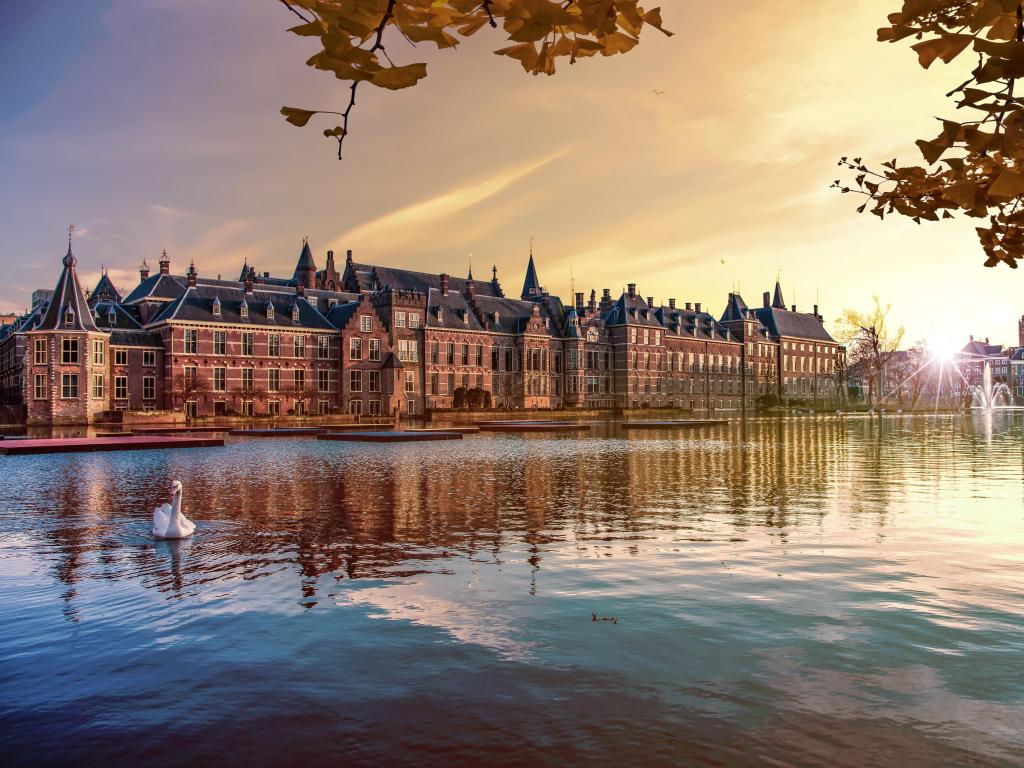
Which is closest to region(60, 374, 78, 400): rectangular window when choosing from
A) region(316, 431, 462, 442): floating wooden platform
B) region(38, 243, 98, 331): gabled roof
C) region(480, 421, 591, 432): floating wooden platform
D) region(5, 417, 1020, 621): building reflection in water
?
region(38, 243, 98, 331): gabled roof

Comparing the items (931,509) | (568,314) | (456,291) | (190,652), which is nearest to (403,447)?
(931,509)

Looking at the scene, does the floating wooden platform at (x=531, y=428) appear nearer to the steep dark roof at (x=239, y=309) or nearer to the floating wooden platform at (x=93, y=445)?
the floating wooden platform at (x=93, y=445)

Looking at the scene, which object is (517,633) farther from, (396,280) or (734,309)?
(734,309)

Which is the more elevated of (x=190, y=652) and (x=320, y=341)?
(x=320, y=341)

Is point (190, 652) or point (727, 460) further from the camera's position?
point (727, 460)

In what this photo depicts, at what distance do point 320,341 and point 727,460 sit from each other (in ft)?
179

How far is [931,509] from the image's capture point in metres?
14.9

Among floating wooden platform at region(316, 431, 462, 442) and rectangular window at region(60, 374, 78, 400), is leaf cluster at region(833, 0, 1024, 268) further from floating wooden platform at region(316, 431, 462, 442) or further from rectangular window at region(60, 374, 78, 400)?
rectangular window at region(60, 374, 78, 400)

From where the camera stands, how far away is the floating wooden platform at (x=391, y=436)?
127 ft

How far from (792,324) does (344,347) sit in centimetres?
8669

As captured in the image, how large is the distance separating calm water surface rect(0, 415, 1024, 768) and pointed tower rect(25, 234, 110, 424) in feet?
171

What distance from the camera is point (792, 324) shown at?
136625 mm

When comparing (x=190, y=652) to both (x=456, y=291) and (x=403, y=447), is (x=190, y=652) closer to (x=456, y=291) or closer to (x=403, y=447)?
(x=403, y=447)

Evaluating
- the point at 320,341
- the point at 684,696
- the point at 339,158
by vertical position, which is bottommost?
the point at 684,696
